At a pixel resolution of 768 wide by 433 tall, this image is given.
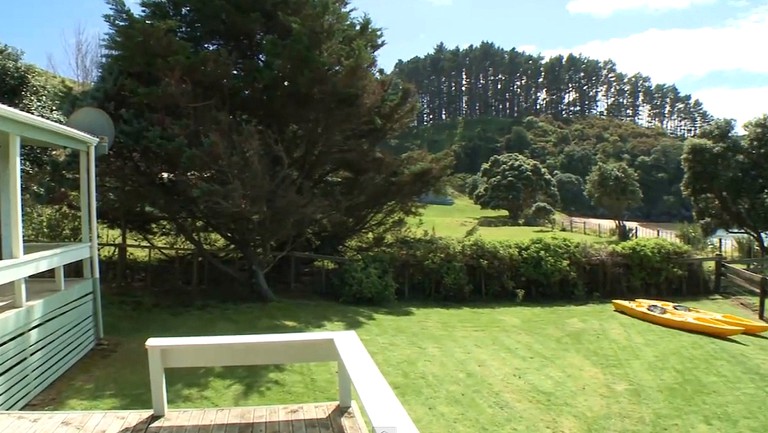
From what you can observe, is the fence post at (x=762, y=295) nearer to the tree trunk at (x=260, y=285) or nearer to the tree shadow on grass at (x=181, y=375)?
the tree shadow on grass at (x=181, y=375)

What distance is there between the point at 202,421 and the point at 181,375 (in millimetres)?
2831

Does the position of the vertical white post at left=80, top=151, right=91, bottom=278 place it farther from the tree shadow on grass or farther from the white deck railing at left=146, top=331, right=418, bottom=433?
the white deck railing at left=146, top=331, right=418, bottom=433

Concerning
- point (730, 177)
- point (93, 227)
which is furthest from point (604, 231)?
point (93, 227)

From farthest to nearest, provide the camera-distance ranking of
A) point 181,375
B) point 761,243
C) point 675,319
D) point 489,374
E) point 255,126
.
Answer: point 761,243 → point 255,126 → point 675,319 → point 489,374 → point 181,375

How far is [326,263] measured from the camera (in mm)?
12594

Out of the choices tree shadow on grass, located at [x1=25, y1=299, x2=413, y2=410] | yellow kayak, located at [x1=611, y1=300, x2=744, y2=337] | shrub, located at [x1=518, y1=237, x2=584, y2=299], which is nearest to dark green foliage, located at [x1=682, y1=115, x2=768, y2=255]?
shrub, located at [x1=518, y1=237, x2=584, y2=299]

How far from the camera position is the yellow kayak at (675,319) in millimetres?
9336

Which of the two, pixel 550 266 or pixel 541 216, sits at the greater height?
pixel 541 216

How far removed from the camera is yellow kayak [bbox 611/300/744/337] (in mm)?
9336

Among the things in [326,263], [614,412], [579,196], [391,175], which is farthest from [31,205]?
[579,196]

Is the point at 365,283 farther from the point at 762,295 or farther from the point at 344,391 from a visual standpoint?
the point at 762,295

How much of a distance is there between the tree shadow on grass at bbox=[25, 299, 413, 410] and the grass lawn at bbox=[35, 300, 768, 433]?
2 cm

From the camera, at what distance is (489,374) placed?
6910 millimetres

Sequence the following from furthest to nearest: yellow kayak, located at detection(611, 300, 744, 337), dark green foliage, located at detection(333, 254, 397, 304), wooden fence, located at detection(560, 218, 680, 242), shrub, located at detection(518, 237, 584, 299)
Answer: wooden fence, located at detection(560, 218, 680, 242)
shrub, located at detection(518, 237, 584, 299)
dark green foliage, located at detection(333, 254, 397, 304)
yellow kayak, located at detection(611, 300, 744, 337)
